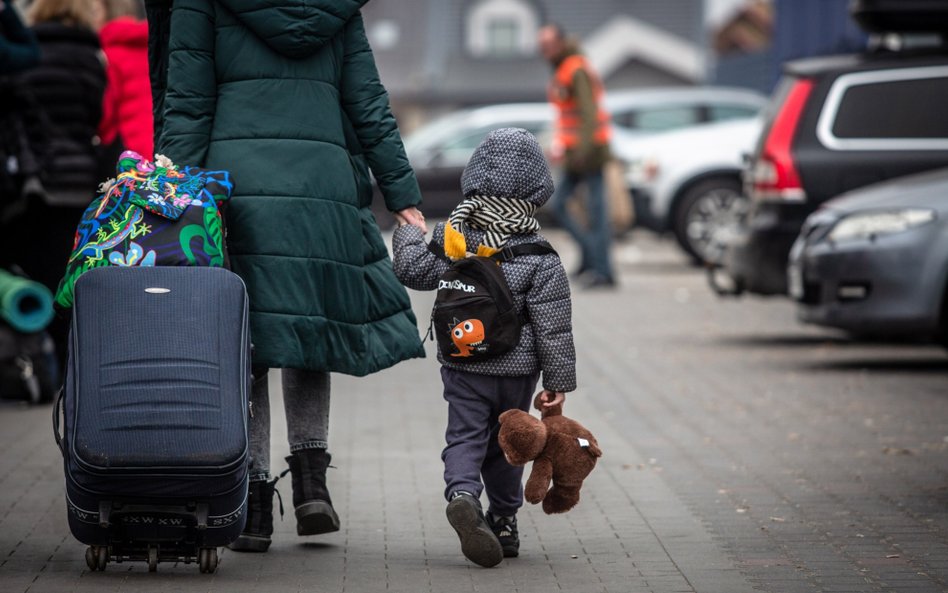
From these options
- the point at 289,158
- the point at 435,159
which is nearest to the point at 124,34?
the point at 289,158

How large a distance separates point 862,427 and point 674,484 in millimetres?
1771

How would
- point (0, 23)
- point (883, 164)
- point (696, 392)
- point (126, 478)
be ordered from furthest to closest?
point (883, 164) < point (696, 392) < point (0, 23) < point (126, 478)

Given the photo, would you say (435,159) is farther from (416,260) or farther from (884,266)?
(416,260)

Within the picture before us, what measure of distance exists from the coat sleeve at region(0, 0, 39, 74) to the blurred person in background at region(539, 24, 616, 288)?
7.78m

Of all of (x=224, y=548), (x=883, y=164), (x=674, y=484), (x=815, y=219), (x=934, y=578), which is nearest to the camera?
(x=934, y=578)

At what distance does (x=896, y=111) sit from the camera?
12164 millimetres

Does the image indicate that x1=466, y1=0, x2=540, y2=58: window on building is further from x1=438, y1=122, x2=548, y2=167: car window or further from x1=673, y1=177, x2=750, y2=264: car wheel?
x1=673, y1=177, x2=750, y2=264: car wheel

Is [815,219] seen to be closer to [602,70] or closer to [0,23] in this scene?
[0,23]

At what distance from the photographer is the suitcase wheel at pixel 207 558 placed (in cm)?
524

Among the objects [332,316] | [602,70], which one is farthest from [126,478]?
[602,70]

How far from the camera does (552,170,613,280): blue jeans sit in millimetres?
15820

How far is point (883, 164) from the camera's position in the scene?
12062 millimetres

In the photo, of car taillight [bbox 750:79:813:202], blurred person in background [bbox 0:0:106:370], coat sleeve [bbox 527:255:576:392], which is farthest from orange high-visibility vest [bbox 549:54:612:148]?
coat sleeve [bbox 527:255:576:392]

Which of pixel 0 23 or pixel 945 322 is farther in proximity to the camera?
pixel 945 322
